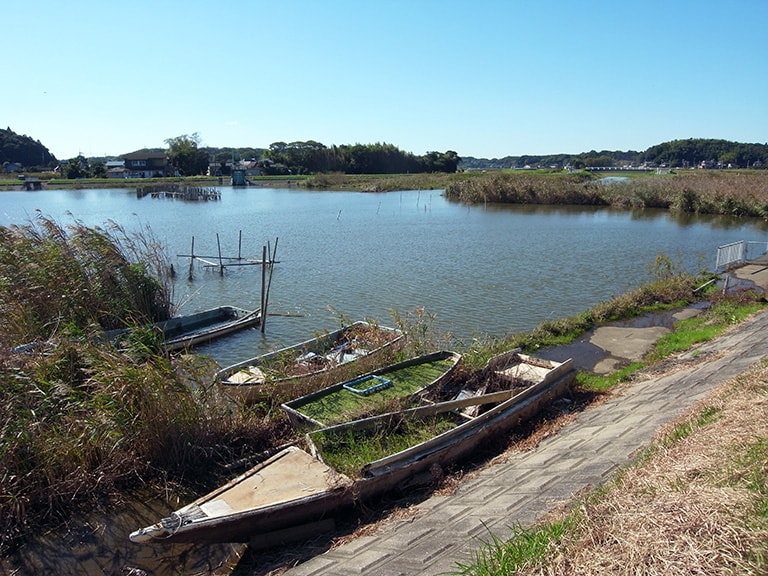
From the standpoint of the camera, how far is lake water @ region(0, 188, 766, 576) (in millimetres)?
6576

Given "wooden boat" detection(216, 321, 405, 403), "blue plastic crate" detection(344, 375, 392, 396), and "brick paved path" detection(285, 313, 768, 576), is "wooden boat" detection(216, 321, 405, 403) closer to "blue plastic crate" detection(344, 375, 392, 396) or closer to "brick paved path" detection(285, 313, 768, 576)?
"blue plastic crate" detection(344, 375, 392, 396)

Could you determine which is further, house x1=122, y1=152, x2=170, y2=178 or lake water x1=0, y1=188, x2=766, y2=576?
house x1=122, y1=152, x2=170, y2=178

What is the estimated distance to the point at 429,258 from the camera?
88.4ft

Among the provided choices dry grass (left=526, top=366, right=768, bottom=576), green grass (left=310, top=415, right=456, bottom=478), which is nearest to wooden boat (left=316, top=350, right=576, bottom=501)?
green grass (left=310, top=415, right=456, bottom=478)

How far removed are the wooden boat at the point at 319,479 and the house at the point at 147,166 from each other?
11641 centimetres

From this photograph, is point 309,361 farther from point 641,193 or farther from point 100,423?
point 641,193

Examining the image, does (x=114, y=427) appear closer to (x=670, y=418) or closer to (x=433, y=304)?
(x=670, y=418)

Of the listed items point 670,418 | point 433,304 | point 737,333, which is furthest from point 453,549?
point 433,304

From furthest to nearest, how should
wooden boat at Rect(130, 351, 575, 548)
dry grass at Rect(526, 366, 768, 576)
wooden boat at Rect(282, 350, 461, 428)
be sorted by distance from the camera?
wooden boat at Rect(282, 350, 461, 428), wooden boat at Rect(130, 351, 575, 548), dry grass at Rect(526, 366, 768, 576)

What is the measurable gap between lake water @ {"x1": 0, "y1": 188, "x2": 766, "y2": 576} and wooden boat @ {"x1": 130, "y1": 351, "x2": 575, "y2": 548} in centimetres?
62

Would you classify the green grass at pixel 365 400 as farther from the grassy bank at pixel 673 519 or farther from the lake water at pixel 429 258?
the grassy bank at pixel 673 519

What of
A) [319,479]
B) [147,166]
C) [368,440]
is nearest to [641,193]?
[368,440]

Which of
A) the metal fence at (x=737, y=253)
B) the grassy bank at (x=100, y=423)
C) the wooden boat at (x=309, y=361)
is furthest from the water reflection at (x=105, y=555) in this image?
the metal fence at (x=737, y=253)

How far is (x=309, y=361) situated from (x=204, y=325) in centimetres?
647
